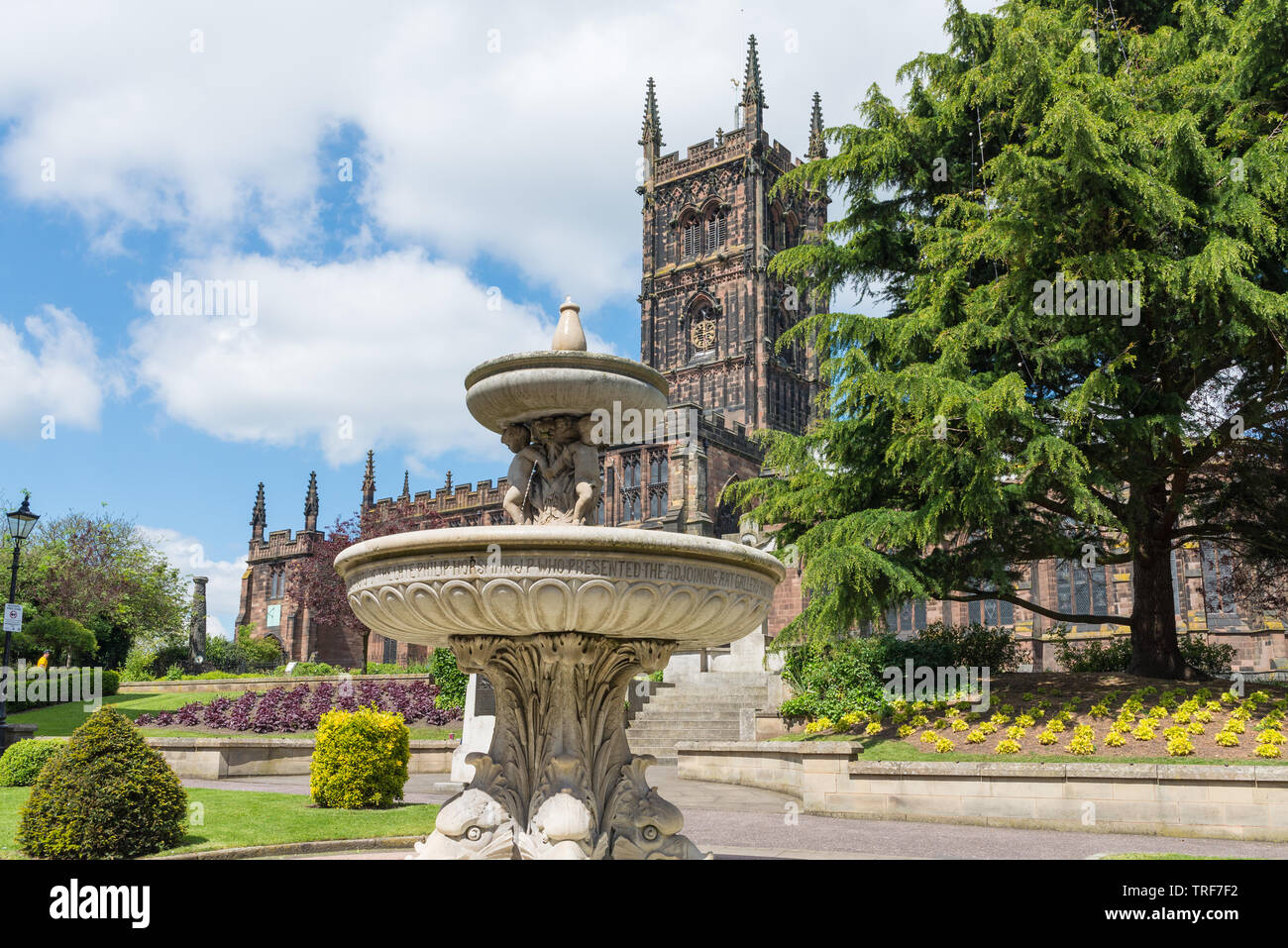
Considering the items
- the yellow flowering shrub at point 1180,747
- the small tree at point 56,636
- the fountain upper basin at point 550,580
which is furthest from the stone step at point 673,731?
the small tree at point 56,636

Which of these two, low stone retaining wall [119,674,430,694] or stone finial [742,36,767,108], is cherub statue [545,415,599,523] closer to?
low stone retaining wall [119,674,430,694]

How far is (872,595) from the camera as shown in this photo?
1459 cm

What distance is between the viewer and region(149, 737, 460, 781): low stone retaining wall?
16.5m

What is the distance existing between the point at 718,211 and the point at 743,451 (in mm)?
20251

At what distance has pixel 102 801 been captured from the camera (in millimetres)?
7211

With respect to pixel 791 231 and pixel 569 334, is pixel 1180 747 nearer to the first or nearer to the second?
pixel 569 334

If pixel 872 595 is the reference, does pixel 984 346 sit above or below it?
above

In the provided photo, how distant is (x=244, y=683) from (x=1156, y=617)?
29.3 m
